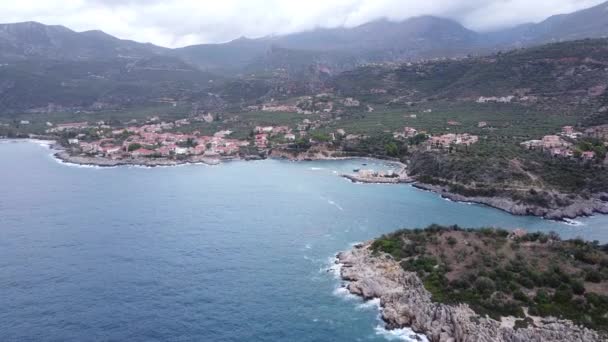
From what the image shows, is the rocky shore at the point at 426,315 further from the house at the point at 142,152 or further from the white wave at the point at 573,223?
the house at the point at 142,152

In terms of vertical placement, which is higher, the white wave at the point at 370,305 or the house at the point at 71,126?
the house at the point at 71,126

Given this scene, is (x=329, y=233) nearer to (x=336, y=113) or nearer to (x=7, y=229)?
(x=7, y=229)

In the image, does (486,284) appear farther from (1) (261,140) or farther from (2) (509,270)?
(1) (261,140)

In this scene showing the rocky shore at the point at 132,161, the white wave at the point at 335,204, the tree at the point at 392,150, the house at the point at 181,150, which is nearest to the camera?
the white wave at the point at 335,204

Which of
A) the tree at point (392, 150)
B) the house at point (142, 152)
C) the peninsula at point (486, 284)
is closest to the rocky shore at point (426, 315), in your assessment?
the peninsula at point (486, 284)

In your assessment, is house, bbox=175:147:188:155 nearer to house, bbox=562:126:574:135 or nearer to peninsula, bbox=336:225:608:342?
peninsula, bbox=336:225:608:342

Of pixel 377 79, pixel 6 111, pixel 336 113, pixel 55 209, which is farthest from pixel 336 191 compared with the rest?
pixel 6 111
